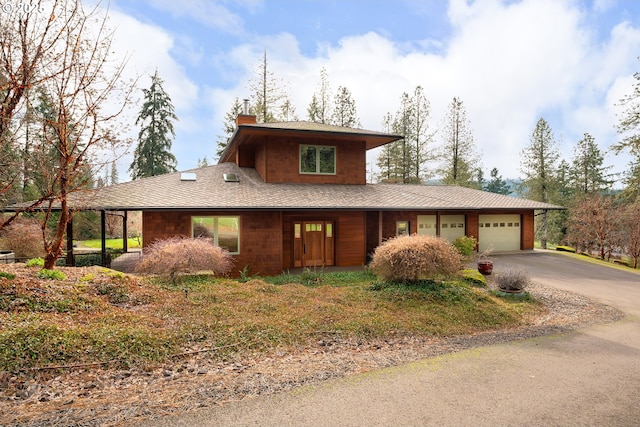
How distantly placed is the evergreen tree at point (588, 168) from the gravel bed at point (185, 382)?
34255 mm

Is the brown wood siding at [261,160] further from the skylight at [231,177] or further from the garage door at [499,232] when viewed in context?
the garage door at [499,232]

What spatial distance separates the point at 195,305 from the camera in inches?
287

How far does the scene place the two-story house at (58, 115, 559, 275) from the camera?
38.2 feet

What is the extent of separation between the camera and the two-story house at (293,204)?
38.2 ft

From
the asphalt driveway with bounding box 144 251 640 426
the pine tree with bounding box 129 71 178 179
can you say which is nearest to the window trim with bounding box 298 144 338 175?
the asphalt driveway with bounding box 144 251 640 426

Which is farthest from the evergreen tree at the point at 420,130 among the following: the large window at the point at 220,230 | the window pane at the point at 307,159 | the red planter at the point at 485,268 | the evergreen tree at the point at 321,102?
the large window at the point at 220,230

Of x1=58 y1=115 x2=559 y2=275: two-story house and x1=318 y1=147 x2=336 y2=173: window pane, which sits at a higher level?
x1=318 y1=147 x2=336 y2=173: window pane

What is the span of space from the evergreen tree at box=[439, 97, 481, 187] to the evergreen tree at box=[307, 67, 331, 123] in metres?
10.6

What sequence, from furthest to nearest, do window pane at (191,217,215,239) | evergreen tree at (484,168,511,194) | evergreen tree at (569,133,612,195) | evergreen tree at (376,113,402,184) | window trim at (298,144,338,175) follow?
evergreen tree at (484,168,511,194)
evergreen tree at (569,133,612,195)
evergreen tree at (376,113,402,184)
window trim at (298,144,338,175)
window pane at (191,217,215,239)

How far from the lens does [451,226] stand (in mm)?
17484

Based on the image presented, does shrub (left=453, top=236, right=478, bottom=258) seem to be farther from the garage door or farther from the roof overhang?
the roof overhang

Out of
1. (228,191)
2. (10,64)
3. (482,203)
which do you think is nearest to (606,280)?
(482,203)

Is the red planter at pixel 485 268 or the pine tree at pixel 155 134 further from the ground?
the pine tree at pixel 155 134

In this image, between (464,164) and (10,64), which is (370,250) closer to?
(10,64)
